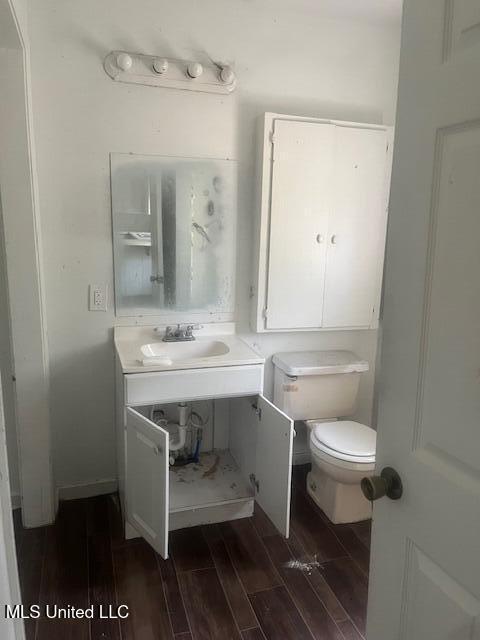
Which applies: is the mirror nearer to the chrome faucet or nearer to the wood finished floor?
the chrome faucet

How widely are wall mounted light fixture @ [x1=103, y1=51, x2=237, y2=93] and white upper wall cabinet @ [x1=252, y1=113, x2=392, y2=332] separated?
0.29 m

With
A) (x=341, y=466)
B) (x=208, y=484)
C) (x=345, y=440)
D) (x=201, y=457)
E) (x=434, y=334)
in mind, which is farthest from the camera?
(x=201, y=457)

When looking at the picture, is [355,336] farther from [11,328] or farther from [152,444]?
[11,328]

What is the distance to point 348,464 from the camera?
210cm

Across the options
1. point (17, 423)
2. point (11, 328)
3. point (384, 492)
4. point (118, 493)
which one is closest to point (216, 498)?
point (118, 493)

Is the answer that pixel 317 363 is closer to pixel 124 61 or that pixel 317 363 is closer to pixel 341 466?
pixel 341 466

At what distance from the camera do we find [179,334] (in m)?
2.37

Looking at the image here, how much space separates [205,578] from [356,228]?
6.11 feet

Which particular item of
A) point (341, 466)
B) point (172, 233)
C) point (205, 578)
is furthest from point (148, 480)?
point (172, 233)

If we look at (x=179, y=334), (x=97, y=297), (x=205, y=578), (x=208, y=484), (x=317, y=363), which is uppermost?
(x=97, y=297)

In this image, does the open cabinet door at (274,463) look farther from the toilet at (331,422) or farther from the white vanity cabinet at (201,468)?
the toilet at (331,422)

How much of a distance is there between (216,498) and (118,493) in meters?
0.59

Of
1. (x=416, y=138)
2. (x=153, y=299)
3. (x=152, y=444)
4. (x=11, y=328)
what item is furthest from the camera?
(x=153, y=299)

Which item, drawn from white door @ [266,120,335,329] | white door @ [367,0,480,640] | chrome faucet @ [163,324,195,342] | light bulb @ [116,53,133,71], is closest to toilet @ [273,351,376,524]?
white door @ [266,120,335,329]
